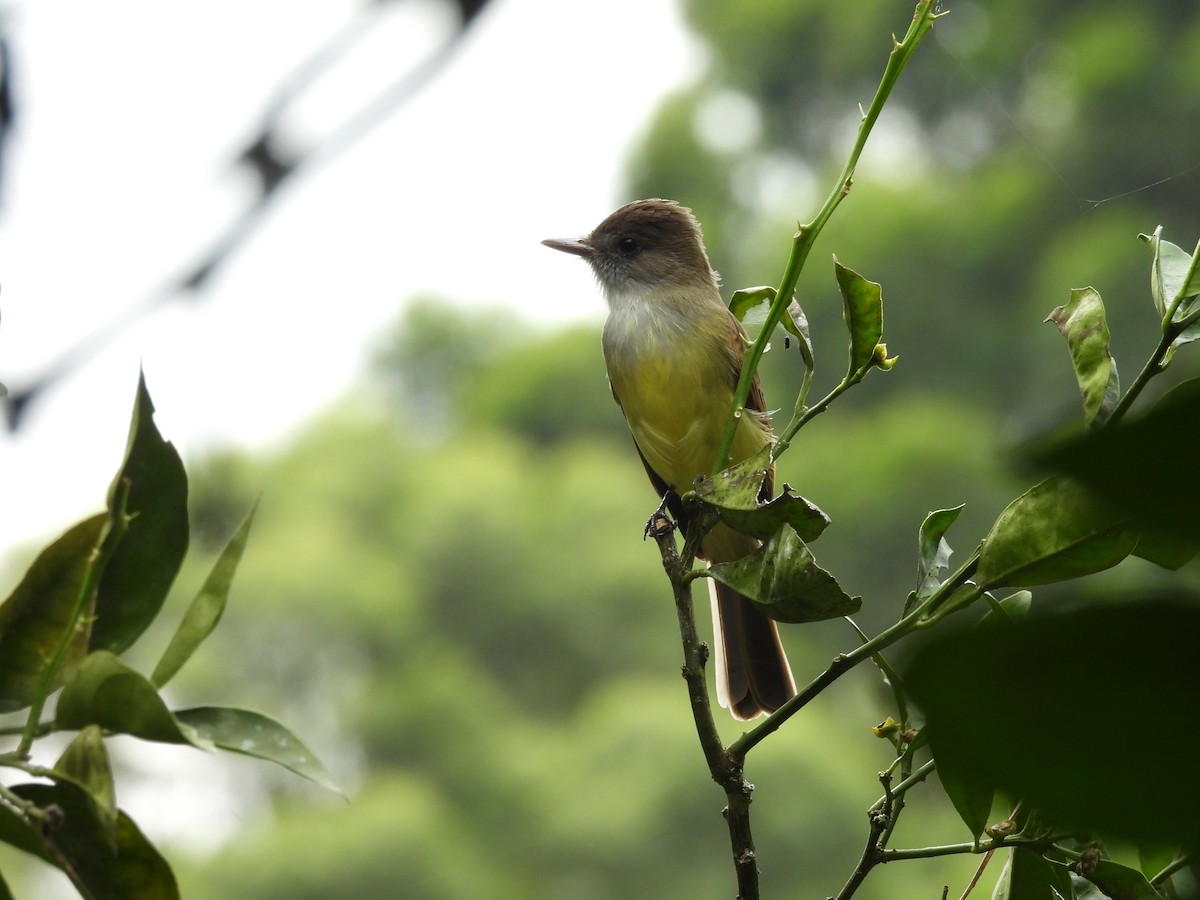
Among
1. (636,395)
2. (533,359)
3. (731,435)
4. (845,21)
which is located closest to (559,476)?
(533,359)

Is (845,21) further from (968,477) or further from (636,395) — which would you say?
(636,395)

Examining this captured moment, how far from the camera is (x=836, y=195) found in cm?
99

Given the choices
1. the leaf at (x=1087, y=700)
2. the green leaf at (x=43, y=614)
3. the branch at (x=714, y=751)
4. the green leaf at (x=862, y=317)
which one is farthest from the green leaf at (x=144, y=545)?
the leaf at (x=1087, y=700)

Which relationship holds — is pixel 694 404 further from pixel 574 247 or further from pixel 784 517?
pixel 784 517

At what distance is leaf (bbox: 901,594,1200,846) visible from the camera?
0.27 m

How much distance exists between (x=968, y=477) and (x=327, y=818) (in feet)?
33.2

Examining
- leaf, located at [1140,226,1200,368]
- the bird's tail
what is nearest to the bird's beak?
the bird's tail

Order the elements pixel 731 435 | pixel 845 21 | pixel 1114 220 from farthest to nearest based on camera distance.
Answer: pixel 845 21
pixel 1114 220
pixel 731 435

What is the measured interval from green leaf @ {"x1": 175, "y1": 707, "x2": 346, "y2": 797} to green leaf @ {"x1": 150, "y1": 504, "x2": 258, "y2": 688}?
0.13ft

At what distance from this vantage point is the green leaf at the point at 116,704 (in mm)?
922

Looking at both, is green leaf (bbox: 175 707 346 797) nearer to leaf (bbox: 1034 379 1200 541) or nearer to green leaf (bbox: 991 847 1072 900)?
green leaf (bbox: 991 847 1072 900)

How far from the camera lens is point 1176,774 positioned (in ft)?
0.89

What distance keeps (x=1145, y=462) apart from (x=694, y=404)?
2594mm

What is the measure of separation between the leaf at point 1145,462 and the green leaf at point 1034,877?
0.74m
